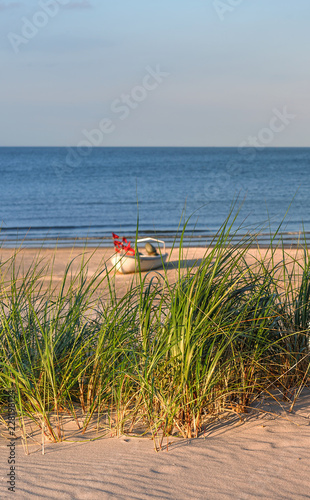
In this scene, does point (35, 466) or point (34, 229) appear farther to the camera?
point (34, 229)

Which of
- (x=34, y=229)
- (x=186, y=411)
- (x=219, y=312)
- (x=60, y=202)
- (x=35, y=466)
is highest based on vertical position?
(x=60, y=202)

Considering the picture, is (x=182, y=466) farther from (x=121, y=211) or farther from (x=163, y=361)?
(x=121, y=211)

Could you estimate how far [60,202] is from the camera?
3152 centimetres

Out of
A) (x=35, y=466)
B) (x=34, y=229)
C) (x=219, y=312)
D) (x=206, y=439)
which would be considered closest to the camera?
(x=35, y=466)

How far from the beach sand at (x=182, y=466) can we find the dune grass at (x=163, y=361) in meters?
0.15

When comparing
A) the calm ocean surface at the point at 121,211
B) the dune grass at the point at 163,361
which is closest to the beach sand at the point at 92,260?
the calm ocean surface at the point at 121,211

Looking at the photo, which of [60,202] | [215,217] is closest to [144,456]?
[215,217]

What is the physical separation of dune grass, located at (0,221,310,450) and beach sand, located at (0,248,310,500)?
0.50ft

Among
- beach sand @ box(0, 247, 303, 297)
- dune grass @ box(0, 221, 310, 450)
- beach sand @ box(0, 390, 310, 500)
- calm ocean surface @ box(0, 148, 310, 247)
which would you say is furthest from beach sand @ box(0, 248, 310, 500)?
calm ocean surface @ box(0, 148, 310, 247)

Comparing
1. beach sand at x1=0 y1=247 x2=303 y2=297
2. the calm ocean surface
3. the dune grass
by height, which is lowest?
the dune grass

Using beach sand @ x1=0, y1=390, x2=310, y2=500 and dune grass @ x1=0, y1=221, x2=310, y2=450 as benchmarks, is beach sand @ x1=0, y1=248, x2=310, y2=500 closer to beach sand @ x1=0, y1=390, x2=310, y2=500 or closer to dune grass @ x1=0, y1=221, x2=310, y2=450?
beach sand @ x1=0, y1=390, x2=310, y2=500

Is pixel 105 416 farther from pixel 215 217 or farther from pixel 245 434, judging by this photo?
pixel 215 217

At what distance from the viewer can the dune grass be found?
10.2ft

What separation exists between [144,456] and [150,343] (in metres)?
0.73
